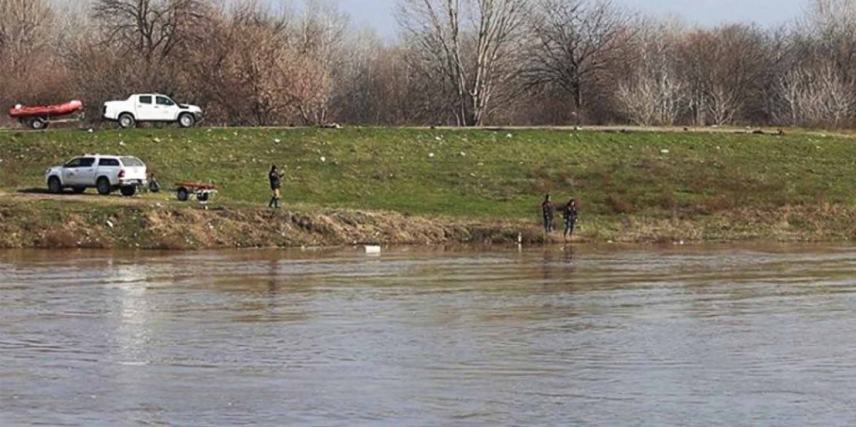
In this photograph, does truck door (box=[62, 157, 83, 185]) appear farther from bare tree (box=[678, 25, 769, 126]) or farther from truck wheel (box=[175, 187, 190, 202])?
bare tree (box=[678, 25, 769, 126])

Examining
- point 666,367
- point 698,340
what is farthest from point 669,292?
point 666,367

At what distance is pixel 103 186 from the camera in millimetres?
54125

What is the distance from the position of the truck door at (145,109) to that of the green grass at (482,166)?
2.55 m

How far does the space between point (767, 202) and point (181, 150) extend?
22612mm

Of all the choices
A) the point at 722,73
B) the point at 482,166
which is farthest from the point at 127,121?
the point at 722,73

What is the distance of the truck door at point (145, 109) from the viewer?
66.9 metres

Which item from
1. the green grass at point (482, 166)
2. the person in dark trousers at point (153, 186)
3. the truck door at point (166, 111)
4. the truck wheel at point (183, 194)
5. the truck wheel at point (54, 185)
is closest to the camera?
the truck wheel at point (183, 194)

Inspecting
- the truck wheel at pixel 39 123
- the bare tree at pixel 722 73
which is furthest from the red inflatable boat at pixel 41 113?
the bare tree at pixel 722 73

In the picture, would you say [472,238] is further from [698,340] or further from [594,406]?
[594,406]

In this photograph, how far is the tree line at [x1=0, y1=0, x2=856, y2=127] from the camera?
8075 cm

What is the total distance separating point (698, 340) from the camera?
1017 inches

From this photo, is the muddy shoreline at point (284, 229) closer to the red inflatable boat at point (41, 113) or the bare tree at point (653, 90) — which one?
the red inflatable boat at point (41, 113)

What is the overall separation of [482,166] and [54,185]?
16.6 metres

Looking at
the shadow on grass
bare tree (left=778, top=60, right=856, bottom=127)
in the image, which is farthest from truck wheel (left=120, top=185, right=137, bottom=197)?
bare tree (left=778, top=60, right=856, bottom=127)
